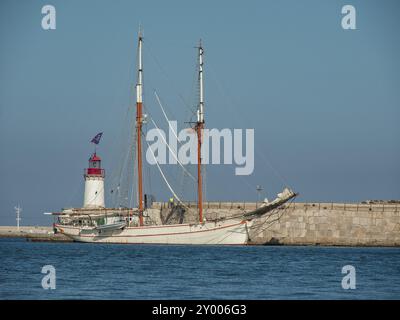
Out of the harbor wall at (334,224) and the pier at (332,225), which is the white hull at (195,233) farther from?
the harbor wall at (334,224)

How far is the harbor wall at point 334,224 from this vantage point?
69062 millimetres

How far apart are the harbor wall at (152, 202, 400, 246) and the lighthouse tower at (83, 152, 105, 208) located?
17.8 metres

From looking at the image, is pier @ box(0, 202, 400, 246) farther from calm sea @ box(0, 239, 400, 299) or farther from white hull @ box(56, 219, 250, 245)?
calm sea @ box(0, 239, 400, 299)

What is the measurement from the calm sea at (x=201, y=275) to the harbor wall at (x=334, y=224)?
323 inches

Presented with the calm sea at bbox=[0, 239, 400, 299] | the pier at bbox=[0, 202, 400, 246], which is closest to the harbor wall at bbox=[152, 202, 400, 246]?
the pier at bbox=[0, 202, 400, 246]

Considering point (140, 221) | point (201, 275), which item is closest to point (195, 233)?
point (140, 221)

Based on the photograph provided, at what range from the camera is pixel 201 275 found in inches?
1599

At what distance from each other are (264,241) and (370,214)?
9477mm

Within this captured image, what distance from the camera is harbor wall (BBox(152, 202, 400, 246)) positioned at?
227 ft

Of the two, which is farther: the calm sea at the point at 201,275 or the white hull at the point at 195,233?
the white hull at the point at 195,233

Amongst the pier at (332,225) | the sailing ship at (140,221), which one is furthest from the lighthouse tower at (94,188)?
the pier at (332,225)

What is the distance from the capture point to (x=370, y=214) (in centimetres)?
6912
